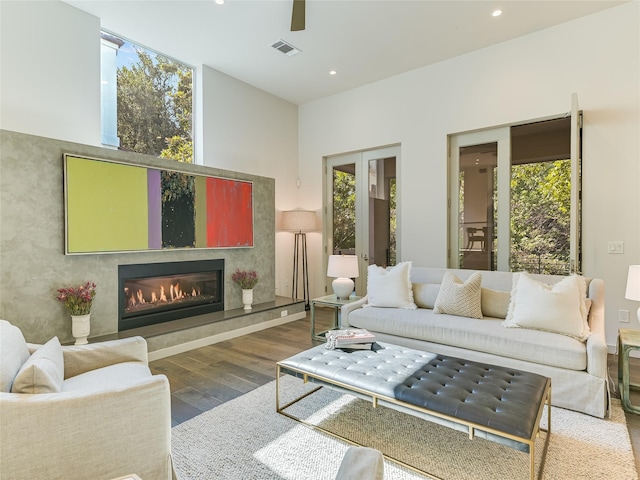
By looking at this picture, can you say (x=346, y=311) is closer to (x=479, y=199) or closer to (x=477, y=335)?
(x=477, y=335)

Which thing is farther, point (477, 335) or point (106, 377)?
point (477, 335)

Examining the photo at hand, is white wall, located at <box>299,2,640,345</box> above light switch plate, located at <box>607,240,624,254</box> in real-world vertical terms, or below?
above

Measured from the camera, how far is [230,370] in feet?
10.3

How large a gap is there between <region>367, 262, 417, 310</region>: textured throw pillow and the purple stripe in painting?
2.50 metres

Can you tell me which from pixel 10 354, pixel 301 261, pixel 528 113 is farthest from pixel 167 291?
pixel 528 113

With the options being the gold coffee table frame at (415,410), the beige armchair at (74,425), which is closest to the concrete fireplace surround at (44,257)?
the beige armchair at (74,425)

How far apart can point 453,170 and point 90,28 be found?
182 inches

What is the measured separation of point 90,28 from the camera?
11.8ft

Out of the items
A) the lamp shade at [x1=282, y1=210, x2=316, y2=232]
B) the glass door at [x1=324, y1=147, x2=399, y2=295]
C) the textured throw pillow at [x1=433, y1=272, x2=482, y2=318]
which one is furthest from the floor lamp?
the textured throw pillow at [x1=433, y1=272, x2=482, y2=318]

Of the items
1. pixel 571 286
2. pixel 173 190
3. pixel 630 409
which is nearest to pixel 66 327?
pixel 173 190

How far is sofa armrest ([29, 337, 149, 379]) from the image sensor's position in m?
1.95

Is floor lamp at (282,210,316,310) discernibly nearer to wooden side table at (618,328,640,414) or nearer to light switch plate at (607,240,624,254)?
light switch plate at (607,240,624,254)

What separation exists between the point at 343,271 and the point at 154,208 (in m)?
2.30

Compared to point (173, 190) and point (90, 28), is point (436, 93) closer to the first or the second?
point (173, 190)
